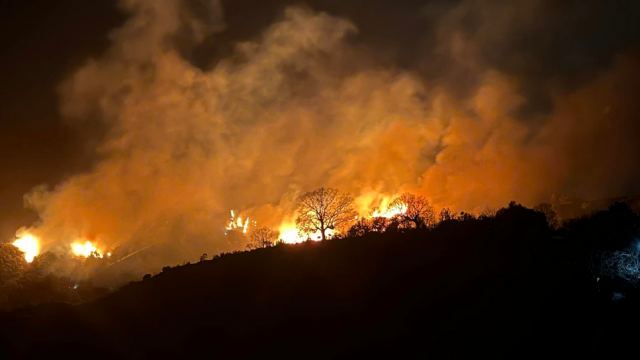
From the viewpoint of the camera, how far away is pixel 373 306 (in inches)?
1353

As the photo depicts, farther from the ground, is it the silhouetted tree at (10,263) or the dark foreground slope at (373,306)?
the silhouetted tree at (10,263)

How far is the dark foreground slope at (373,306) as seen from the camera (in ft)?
105

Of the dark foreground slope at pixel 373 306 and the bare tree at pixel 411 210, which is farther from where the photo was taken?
the bare tree at pixel 411 210

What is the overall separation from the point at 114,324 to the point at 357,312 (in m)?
20.9

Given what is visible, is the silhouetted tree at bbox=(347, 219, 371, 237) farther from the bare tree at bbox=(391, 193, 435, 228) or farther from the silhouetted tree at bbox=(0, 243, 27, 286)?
the silhouetted tree at bbox=(0, 243, 27, 286)

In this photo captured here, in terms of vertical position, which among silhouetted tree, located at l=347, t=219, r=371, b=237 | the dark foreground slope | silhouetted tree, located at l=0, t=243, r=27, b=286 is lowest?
the dark foreground slope

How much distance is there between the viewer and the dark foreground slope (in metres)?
31.9

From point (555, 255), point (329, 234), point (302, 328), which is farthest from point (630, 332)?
point (329, 234)

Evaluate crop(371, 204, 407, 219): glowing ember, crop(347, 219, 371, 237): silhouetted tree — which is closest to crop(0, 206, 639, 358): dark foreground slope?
crop(347, 219, 371, 237): silhouetted tree

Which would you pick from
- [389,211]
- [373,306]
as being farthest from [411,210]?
[373,306]

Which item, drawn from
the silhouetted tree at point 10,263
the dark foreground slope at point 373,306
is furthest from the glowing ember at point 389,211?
the silhouetted tree at point 10,263

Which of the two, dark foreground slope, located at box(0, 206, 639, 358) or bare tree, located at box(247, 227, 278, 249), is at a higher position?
bare tree, located at box(247, 227, 278, 249)

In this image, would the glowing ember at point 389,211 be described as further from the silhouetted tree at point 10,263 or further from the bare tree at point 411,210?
the silhouetted tree at point 10,263

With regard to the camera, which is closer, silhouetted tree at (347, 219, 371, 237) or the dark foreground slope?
the dark foreground slope
